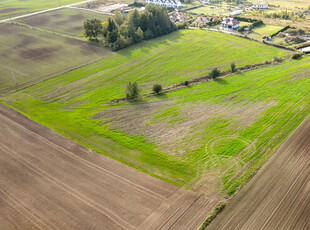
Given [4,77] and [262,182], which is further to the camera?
[4,77]

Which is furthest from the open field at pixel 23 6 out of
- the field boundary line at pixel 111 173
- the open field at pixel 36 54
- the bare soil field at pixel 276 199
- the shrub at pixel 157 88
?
the bare soil field at pixel 276 199

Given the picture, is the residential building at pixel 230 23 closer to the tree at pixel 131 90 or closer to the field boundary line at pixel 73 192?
the tree at pixel 131 90

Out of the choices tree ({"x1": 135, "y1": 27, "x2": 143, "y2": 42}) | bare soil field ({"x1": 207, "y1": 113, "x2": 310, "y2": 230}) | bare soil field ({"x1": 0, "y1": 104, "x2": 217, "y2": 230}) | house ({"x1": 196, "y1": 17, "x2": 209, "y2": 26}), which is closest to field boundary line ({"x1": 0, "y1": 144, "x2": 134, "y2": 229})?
bare soil field ({"x1": 0, "y1": 104, "x2": 217, "y2": 230})

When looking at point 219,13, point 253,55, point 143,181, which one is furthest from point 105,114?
point 219,13

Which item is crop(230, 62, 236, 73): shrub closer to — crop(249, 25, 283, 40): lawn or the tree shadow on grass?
the tree shadow on grass

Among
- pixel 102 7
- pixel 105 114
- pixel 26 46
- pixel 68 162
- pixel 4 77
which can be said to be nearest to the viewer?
pixel 68 162

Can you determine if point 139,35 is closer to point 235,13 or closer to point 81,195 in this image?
point 235,13

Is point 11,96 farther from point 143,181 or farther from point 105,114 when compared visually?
point 143,181
